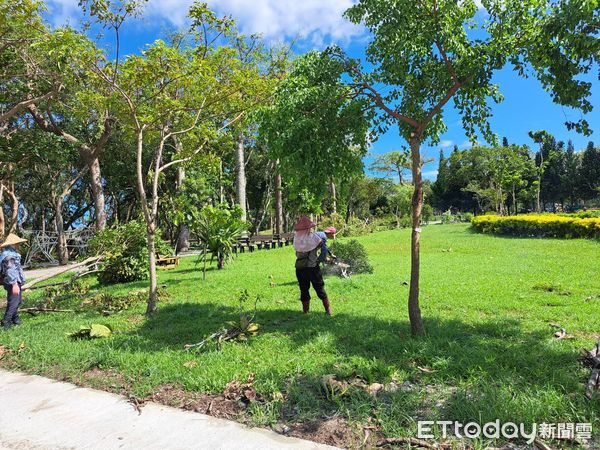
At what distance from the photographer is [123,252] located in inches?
436

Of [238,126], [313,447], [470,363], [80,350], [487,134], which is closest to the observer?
[313,447]

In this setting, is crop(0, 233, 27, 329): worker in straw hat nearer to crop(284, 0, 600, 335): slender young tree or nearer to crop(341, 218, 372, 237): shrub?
crop(284, 0, 600, 335): slender young tree

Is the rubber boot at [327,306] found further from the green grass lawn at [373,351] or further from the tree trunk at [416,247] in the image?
the tree trunk at [416,247]

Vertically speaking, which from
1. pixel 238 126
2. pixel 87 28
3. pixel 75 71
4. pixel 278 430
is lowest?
pixel 278 430

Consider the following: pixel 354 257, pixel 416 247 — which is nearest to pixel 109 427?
pixel 416 247

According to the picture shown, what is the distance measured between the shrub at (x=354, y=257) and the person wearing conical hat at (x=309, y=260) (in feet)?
14.4

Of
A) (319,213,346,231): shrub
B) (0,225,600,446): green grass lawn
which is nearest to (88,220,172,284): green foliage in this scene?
(0,225,600,446): green grass lawn

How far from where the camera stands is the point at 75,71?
7355mm

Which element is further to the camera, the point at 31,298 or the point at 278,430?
the point at 31,298

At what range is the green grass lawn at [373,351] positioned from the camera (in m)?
3.36

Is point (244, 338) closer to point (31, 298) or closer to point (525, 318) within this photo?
point (525, 318)

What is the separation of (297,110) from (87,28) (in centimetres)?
448

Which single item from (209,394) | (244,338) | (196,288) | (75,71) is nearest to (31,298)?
(196,288)

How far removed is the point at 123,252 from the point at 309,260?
22.5 feet
